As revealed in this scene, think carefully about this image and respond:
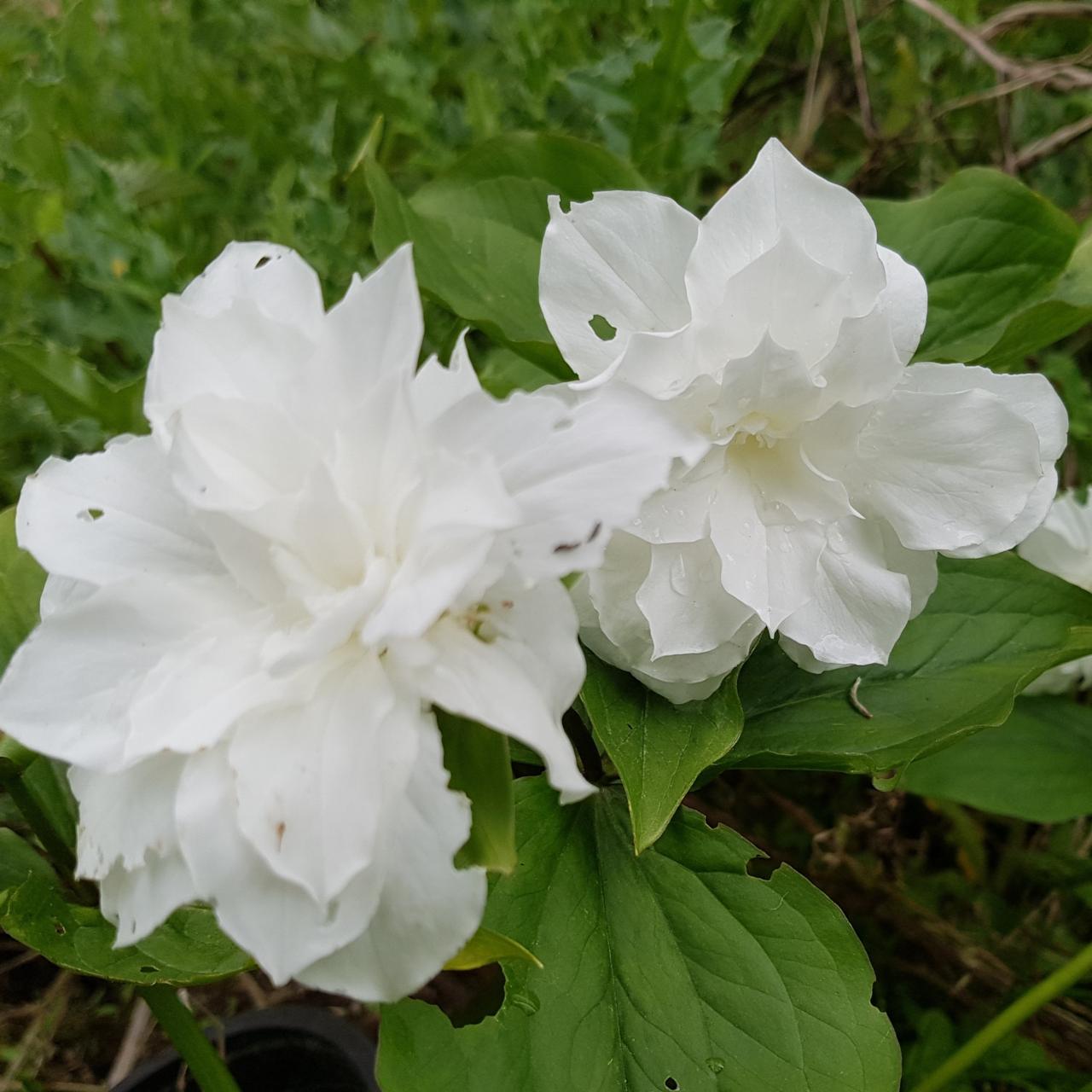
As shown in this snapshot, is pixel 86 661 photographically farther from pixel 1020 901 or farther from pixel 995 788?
pixel 1020 901

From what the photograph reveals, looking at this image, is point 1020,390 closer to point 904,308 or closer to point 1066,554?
point 904,308

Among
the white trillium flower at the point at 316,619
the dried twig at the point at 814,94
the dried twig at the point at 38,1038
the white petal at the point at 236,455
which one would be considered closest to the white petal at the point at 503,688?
the white trillium flower at the point at 316,619

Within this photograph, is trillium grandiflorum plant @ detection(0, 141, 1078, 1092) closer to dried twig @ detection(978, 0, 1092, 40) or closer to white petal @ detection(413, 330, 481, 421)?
white petal @ detection(413, 330, 481, 421)

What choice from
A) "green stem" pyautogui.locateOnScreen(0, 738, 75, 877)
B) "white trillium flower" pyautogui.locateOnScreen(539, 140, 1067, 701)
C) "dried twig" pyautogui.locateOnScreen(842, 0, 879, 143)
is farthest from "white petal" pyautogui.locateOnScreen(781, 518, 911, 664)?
"dried twig" pyautogui.locateOnScreen(842, 0, 879, 143)

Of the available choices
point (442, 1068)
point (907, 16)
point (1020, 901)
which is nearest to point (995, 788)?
point (1020, 901)

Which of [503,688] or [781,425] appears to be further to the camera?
[781,425]

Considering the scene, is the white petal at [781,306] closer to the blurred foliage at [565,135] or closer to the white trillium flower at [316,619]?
the white trillium flower at [316,619]

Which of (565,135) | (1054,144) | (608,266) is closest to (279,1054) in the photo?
(608,266)

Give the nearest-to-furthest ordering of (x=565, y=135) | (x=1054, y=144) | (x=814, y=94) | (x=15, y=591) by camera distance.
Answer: (x=15, y=591) → (x=565, y=135) → (x=1054, y=144) → (x=814, y=94)

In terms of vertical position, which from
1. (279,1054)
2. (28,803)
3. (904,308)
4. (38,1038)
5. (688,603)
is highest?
(904,308)
